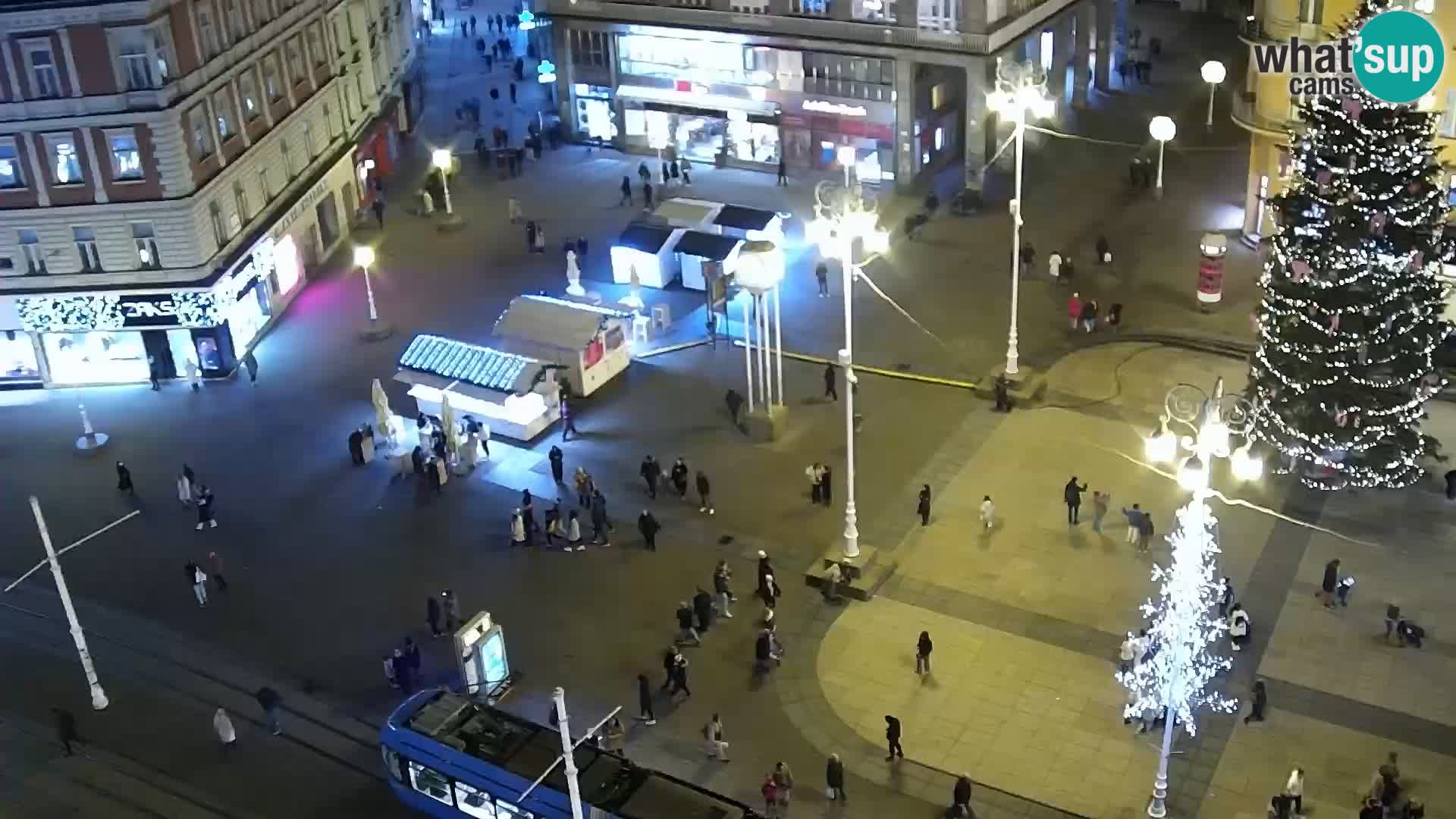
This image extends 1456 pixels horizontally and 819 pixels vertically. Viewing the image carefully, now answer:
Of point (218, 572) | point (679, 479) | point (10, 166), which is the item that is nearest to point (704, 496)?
point (679, 479)

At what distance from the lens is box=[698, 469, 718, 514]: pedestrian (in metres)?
38.8

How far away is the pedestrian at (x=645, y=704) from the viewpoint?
104ft

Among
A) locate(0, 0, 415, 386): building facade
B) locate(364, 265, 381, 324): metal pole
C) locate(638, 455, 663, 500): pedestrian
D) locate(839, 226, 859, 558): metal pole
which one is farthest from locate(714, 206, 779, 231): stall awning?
locate(839, 226, 859, 558): metal pole

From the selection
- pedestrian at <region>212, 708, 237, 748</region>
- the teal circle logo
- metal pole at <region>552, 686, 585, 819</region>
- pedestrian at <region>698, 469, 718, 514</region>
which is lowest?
pedestrian at <region>212, 708, 237, 748</region>

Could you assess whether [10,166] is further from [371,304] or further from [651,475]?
[651,475]

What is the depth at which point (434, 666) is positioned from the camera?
112ft

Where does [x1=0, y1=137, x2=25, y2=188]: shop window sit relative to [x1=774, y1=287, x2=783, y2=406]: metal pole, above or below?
above

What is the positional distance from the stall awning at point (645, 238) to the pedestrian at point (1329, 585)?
85.9 feet

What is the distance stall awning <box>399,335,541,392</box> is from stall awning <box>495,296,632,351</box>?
1362mm

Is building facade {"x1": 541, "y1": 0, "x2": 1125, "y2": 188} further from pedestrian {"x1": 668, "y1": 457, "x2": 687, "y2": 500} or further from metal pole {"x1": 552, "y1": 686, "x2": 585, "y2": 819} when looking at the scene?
metal pole {"x1": 552, "y1": 686, "x2": 585, "y2": 819}

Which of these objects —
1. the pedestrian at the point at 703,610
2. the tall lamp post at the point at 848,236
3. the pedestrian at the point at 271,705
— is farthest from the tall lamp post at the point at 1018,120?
the pedestrian at the point at 271,705

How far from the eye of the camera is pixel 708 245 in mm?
52094

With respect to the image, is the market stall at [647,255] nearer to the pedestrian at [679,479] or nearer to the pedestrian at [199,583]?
the pedestrian at [679,479]

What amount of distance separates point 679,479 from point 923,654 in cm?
961
